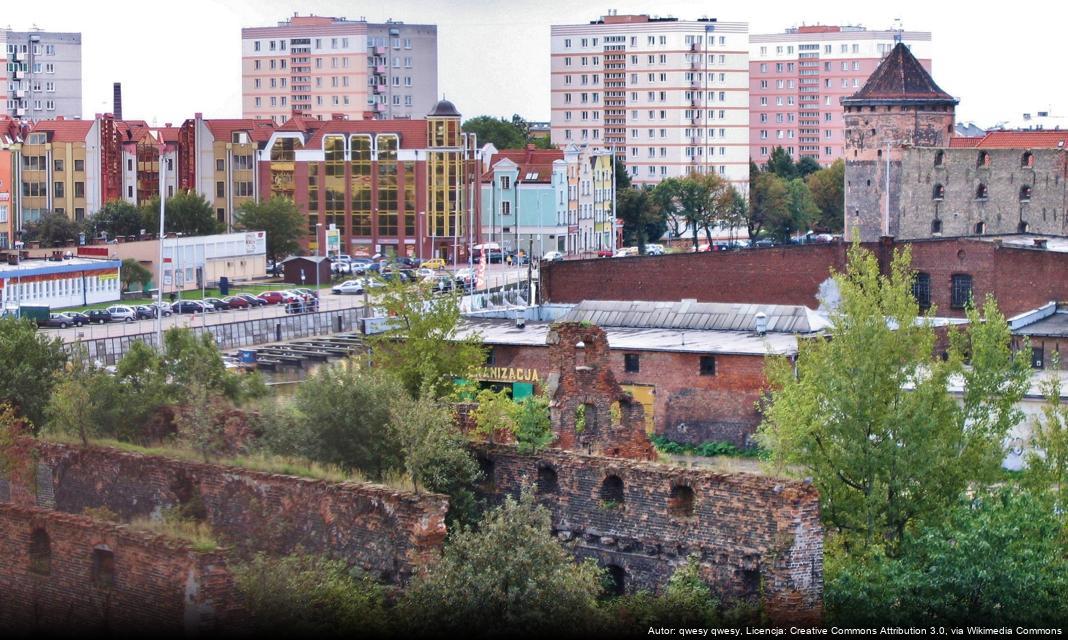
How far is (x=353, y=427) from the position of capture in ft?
95.9

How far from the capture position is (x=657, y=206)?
355ft

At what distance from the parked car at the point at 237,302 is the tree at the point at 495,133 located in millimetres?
54741

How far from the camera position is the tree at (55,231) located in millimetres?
86000

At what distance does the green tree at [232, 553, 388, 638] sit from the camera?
2197cm

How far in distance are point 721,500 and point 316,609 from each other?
5671 millimetres

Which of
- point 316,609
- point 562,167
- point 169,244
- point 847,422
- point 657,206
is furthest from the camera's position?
point 657,206

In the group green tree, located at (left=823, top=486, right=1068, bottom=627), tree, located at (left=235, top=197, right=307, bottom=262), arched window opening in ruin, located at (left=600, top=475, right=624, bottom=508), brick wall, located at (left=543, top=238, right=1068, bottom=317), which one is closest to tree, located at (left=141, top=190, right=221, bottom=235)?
tree, located at (left=235, top=197, right=307, bottom=262)

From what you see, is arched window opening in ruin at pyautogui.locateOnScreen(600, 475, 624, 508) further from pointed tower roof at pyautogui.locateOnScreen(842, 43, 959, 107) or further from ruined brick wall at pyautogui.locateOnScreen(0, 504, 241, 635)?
pointed tower roof at pyautogui.locateOnScreen(842, 43, 959, 107)

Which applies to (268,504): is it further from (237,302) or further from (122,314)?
(237,302)

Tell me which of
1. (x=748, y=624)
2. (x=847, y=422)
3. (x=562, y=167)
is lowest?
(x=748, y=624)

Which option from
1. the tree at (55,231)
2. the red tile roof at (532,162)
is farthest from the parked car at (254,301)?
the red tile roof at (532,162)

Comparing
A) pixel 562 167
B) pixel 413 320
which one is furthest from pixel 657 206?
pixel 413 320

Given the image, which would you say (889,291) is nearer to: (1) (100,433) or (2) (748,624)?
(2) (748,624)

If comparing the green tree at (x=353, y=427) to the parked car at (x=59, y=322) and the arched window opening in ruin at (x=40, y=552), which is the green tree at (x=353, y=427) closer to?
the arched window opening in ruin at (x=40, y=552)
